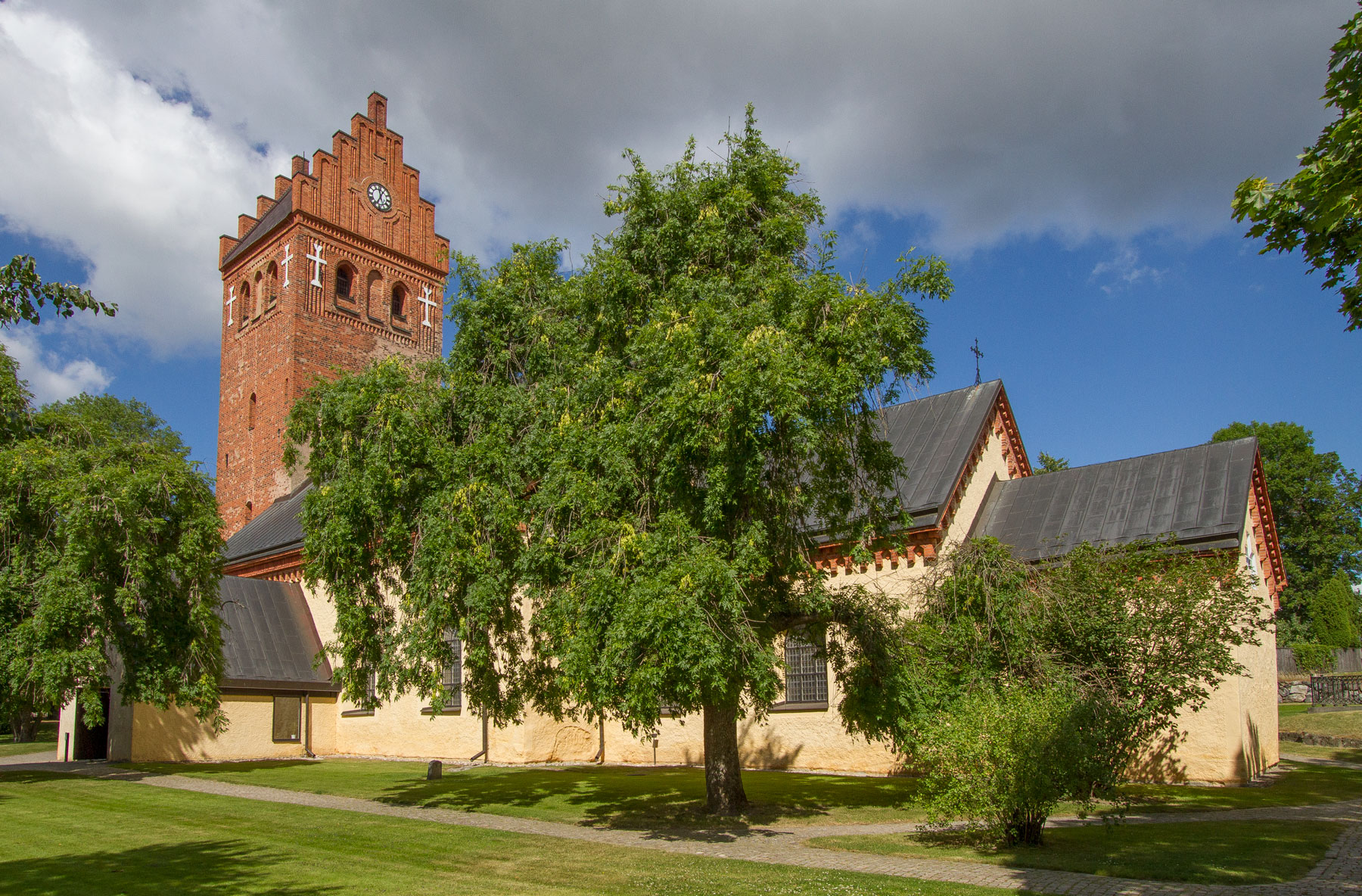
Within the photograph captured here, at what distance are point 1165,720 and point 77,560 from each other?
20412 mm

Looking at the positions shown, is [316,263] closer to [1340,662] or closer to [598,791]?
[598,791]

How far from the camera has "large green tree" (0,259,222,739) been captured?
17938 millimetres

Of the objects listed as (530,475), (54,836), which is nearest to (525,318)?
(530,475)

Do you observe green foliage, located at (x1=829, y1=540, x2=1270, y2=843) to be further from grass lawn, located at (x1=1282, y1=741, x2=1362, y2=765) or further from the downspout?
grass lawn, located at (x1=1282, y1=741, x2=1362, y2=765)

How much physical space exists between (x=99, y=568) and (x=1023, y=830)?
732 inches

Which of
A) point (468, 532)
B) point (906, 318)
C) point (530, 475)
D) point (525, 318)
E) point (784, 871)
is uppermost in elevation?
point (525, 318)

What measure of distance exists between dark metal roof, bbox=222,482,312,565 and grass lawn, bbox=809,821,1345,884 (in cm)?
2292

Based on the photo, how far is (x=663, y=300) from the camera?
41.3 feet

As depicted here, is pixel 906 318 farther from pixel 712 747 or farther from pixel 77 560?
pixel 77 560

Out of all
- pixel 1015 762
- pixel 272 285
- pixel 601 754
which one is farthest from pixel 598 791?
pixel 272 285

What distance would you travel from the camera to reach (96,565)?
738 inches

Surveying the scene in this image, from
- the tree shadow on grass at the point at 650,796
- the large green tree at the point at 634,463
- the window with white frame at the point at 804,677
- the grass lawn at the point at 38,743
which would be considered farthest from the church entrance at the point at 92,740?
the window with white frame at the point at 804,677

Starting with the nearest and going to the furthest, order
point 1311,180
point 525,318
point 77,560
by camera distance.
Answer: point 1311,180 < point 525,318 < point 77,560

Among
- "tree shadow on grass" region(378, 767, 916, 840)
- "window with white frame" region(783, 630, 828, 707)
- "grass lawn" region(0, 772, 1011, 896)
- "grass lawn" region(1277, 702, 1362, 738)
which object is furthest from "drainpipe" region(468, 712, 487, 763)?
"grass lawn" region(1277, 702, 1362, 738)
